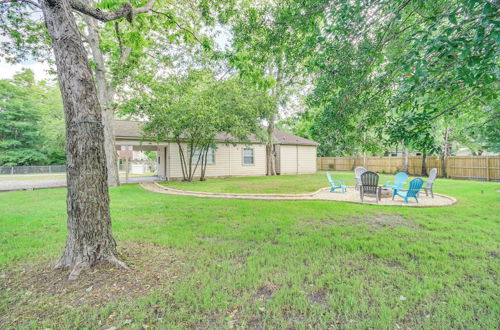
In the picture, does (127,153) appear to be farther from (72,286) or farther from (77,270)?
(72,286)

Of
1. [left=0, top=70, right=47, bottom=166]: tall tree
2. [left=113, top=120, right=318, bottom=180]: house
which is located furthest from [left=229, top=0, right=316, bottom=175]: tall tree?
[left=0, top=70, right=47, bottom=166]: tall tree

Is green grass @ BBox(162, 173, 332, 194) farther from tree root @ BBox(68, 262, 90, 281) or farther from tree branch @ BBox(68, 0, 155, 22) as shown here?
tree branch @ BBox(68, 0, 155, 22)

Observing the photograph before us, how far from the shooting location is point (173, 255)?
11.4 ft

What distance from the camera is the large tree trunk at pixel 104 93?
10.4 meters

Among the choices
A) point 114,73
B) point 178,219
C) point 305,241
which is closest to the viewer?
point 305,241

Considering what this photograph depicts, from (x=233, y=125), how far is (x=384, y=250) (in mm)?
10471

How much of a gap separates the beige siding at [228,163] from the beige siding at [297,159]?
2.23 meters

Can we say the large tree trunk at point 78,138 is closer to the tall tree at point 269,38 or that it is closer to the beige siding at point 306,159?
the tall tree at point 269,38

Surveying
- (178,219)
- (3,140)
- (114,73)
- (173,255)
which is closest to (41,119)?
(3,140)

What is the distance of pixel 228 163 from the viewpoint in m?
17.2

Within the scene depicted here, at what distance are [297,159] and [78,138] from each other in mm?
19397

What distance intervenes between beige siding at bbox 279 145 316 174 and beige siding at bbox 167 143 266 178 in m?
2.23

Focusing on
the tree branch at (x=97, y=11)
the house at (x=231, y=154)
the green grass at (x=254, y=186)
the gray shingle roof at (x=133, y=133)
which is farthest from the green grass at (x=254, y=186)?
the tree branch at (x=97, y=11)

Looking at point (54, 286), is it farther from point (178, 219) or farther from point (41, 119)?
point (41, 119)
